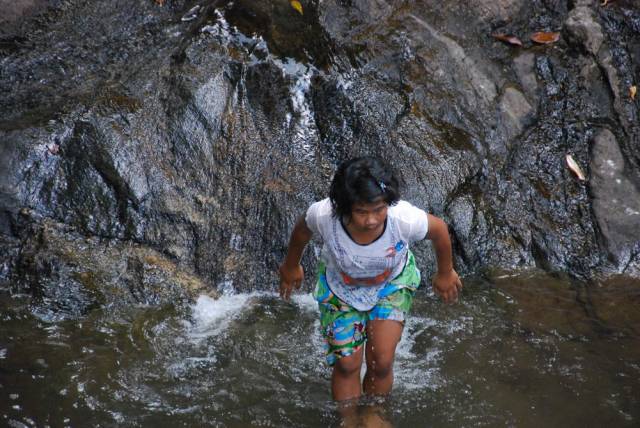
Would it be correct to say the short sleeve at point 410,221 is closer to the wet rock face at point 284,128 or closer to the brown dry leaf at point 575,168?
the wet rock face at point 284,128

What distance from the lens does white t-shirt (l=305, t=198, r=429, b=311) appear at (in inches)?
138

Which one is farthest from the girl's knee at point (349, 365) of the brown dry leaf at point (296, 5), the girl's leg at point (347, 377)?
the brown dry leaf at point (296, 5)

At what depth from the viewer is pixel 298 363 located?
4.26 m

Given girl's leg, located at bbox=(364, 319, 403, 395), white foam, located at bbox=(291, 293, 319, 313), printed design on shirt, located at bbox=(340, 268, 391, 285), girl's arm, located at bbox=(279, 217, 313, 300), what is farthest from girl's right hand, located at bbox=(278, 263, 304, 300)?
white foam, located at bbox=(291, 293, 319, 313)

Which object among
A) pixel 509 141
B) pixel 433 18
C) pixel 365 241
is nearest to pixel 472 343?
pixel 365 241

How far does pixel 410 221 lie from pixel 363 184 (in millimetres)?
448

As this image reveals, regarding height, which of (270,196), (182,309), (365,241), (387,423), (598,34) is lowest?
(387,423)

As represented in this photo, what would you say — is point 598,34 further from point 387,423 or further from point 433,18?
point 387,423

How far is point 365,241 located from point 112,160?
2.29m

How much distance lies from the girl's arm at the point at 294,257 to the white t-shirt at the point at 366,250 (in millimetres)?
76

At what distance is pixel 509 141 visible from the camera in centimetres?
594

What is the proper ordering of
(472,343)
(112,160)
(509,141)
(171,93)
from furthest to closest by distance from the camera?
(509,141) → (171,93) → (112,160) → (472,343)

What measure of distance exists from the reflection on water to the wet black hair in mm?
1241

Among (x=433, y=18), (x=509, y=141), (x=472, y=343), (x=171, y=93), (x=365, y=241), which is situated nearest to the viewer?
(x=365, y=241)
